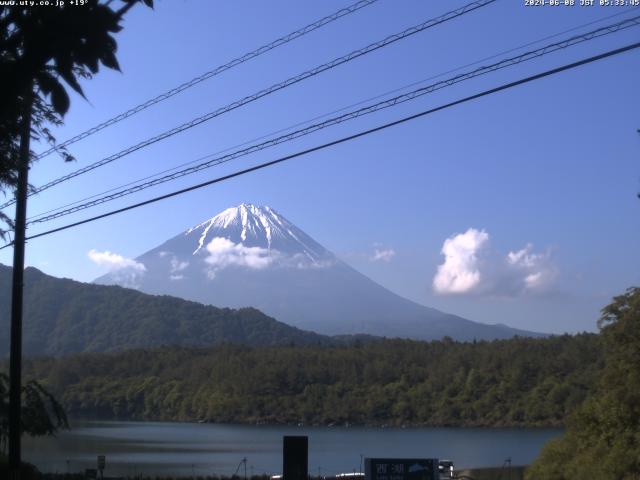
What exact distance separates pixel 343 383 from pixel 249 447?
38645 mm

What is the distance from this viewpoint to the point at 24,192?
15.2 metres

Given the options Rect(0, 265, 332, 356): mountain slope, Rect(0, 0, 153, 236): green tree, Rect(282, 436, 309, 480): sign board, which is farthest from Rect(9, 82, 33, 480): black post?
Rect(0, 265, 332, 356): mountain slope

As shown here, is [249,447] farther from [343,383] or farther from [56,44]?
[56,44]

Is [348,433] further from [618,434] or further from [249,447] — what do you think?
[618,434]

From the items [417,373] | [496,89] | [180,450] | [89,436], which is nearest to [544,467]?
[496,89]

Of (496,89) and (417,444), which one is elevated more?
(496,89)

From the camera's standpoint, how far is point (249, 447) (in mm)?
63156

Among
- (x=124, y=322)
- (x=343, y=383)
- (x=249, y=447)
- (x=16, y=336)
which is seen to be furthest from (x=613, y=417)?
(x=124, y=322)

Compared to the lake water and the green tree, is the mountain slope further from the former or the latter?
the green tree

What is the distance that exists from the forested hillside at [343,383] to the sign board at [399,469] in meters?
66.6

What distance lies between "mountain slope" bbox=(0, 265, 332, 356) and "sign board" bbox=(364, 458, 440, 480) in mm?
163458

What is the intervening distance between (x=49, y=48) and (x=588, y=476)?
23.8 meters

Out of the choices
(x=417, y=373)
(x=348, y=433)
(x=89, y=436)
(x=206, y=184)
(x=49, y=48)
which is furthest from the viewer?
(x=417, y=373)

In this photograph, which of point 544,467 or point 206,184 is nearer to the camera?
point 206,184
